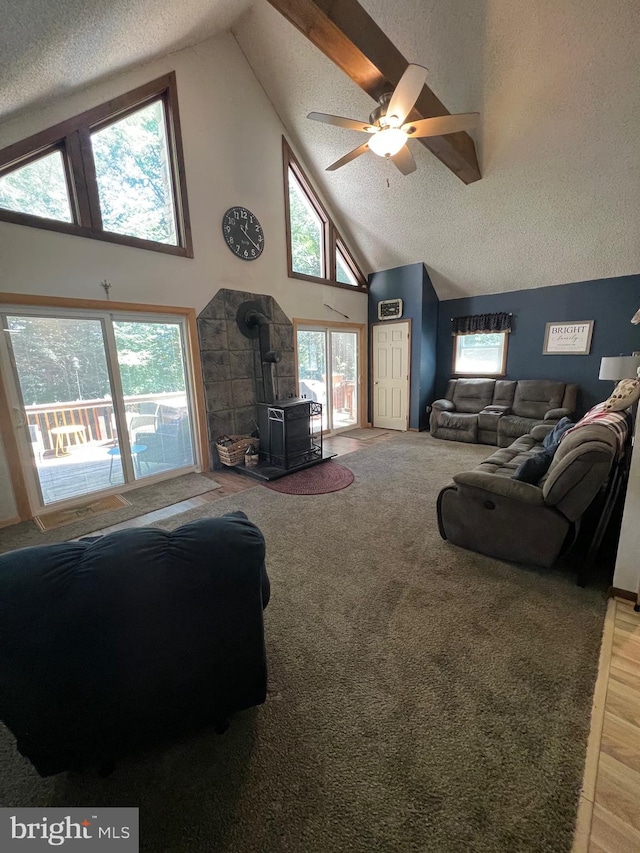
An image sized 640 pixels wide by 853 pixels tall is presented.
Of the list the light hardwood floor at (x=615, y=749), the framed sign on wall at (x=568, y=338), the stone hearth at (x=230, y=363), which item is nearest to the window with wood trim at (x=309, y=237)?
the stone hearth at (x=230, y=363)

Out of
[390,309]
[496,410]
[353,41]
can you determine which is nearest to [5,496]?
[353,41]

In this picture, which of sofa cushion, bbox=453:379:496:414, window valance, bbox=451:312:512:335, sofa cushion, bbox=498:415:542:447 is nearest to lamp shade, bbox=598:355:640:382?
sofa cushion, bbox=498:415:542:447

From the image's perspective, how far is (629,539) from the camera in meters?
1.91

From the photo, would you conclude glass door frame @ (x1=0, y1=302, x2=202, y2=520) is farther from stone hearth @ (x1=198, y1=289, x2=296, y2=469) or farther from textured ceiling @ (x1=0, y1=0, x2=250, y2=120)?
textured ceiling @ (x1=0, y1=0, x2=250, y2=120)

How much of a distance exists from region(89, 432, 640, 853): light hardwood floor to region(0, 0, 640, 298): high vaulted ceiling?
4190 millimetres

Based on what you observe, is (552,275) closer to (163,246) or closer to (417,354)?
(417,354)

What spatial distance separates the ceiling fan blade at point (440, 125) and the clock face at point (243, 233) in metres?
2.42

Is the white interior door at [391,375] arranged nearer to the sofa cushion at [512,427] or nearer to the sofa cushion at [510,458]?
the sofa cushion at [512,427]

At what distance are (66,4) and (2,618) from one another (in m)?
3.27

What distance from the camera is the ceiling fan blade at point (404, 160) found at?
9.51ft

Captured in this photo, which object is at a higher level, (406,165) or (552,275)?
(406,165)

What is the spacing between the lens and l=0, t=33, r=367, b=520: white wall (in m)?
2.92

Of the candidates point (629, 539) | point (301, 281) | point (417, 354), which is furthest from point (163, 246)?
point (629, 539)

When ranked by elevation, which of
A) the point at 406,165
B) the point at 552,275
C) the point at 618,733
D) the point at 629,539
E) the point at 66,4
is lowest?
the point at 618,733
